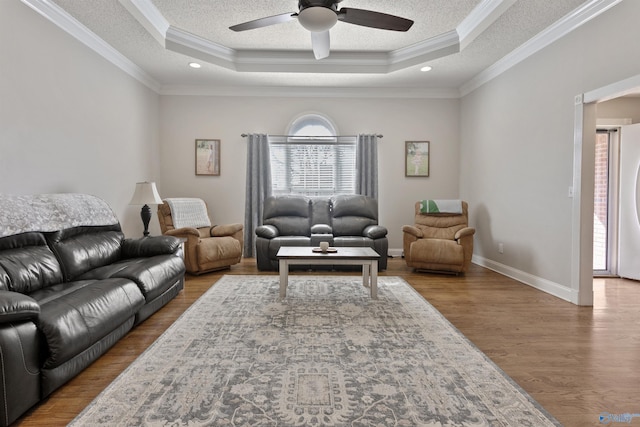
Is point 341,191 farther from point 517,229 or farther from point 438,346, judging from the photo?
point 438,346

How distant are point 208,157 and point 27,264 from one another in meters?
3.89

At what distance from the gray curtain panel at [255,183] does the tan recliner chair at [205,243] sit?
714mm

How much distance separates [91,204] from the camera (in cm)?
354

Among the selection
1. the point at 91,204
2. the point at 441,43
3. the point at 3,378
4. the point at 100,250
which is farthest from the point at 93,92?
the point at 441,43

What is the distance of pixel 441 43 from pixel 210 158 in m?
3.97

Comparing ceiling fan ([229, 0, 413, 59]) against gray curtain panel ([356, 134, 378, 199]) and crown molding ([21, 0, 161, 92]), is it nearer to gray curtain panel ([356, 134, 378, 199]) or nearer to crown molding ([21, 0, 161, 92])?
crown molding ([21, 0, 161, 92])

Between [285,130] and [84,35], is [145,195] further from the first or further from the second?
[285,130]

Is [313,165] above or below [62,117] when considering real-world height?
below

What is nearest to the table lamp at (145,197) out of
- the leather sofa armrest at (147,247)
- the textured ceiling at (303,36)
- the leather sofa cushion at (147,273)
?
the leather sofa armrest at (147,247)

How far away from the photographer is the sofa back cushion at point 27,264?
2379 mm

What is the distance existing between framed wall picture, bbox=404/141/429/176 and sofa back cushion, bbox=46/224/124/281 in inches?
179

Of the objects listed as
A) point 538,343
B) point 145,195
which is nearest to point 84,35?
point 145,195

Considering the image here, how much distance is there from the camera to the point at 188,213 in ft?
17.3

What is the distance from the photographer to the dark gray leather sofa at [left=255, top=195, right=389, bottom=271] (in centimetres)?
512
